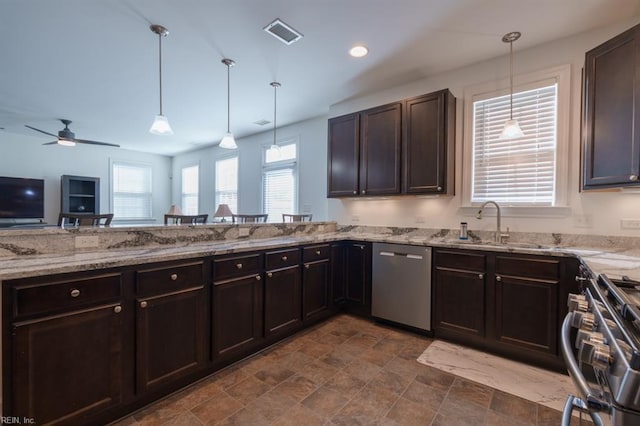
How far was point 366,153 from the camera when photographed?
3.51 metres

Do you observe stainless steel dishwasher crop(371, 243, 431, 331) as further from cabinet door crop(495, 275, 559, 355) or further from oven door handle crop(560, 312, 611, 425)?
oven door handle crop(560, 312, 611, 425)

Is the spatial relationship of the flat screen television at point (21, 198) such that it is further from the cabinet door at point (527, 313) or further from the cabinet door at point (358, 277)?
the cabinet door at point (527, 313)

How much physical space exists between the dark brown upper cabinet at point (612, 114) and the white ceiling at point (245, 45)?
48cm

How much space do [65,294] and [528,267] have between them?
3.09 m

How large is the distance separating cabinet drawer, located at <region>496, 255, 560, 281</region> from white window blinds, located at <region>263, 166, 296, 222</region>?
3.52 meters

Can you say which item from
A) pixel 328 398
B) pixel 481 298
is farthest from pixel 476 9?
pixel 328 398

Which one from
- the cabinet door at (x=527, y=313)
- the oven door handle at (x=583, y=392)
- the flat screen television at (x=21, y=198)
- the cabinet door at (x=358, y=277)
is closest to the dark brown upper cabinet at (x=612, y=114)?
the cabinet door at (x=527, y=313)

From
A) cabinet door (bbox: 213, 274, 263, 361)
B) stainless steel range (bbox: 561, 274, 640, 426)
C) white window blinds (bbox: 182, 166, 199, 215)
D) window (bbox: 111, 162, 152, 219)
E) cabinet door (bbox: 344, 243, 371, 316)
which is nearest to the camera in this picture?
stainless steel range (bbox: 561, 274, 640, 426)

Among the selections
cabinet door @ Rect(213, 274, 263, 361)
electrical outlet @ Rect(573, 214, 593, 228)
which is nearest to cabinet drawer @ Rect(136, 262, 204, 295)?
cabinet door @ Rect(213, 274, 263, 361)

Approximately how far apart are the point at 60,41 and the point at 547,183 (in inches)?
190

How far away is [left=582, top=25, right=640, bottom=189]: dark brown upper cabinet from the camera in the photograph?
6.25 ft

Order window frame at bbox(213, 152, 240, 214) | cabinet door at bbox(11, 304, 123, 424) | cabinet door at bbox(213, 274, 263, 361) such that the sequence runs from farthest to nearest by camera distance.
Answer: window frame at bbox(213, 152, 240, 214) → cabinet door at bbox(213, 274, 263, 361) → cabinet door at bbox(11, 304, 123, 424)

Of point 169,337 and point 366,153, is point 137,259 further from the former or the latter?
point 366,153

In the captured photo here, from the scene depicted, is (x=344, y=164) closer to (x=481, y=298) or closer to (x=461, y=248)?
(x=461, y=248)
